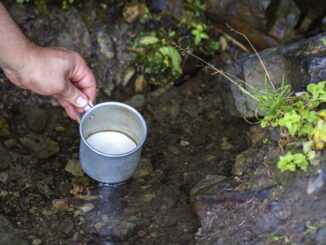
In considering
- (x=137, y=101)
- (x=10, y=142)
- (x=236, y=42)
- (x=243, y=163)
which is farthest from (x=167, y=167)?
(x=236, y=42)

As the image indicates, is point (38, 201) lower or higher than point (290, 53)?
lower

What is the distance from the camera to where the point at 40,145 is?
11.8 feet

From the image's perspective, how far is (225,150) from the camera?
11.8 ft

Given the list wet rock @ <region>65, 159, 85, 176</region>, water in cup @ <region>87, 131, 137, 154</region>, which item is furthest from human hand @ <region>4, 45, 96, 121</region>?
wet rock @ <region>65, 159, 85, 176</region>

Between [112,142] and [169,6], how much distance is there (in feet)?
5.16

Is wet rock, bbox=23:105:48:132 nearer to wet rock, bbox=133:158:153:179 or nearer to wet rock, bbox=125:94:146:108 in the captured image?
wet rock, bbox=125:94:146:108

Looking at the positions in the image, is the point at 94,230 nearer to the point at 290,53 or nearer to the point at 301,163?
the point at 301,163

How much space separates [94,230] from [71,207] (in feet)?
0.85

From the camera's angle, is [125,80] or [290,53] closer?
[290,53]

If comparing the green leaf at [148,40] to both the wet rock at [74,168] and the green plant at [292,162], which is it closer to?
the wet rock at [74,168]

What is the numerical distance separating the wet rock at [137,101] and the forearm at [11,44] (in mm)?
1262

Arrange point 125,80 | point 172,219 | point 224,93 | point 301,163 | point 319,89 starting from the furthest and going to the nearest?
point 125,80 < point 224,93 < point 172,219 < point 319,89 < point 301,163

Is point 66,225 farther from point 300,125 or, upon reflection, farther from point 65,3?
point 65,3

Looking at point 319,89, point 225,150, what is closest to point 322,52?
point 319,89
